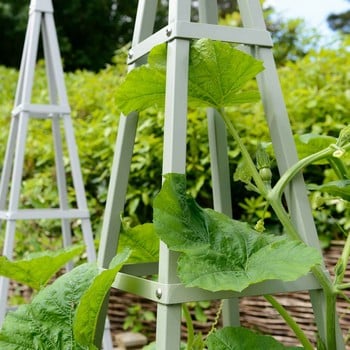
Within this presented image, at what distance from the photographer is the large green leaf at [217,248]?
0.86 m

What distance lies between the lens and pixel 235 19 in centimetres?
436

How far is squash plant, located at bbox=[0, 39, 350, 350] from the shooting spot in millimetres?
888

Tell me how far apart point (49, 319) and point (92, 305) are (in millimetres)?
113

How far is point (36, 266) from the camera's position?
1222 millimetres

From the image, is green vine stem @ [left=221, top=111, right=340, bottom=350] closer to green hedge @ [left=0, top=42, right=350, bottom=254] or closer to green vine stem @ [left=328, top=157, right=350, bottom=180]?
green vine stem @ [left=328, top=157, right=350, bottom=180]

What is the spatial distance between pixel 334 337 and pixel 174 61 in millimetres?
504

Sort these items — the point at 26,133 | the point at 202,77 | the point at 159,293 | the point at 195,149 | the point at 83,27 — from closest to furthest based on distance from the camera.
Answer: the point at 159,293 → the point at 202,77 → the point at 26,133 → the point at 195,149 → the point at 83,27

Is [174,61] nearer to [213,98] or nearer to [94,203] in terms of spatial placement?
[213,98]

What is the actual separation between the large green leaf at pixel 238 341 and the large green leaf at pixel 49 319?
0.80ft

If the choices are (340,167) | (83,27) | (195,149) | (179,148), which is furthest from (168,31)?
(83,27)

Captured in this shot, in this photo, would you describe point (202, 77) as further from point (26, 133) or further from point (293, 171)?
point (26, 133)

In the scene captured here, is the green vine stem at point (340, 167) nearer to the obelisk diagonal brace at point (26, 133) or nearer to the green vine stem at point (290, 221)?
the green vine stem at point (290, 221)

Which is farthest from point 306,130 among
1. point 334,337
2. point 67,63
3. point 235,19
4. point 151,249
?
point 67,63

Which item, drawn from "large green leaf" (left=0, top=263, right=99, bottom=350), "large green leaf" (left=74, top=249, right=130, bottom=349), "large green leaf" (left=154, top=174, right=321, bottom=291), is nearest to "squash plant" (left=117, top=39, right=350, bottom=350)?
"large green leaf" (left=154, top=174, right=321, bottom=291)
